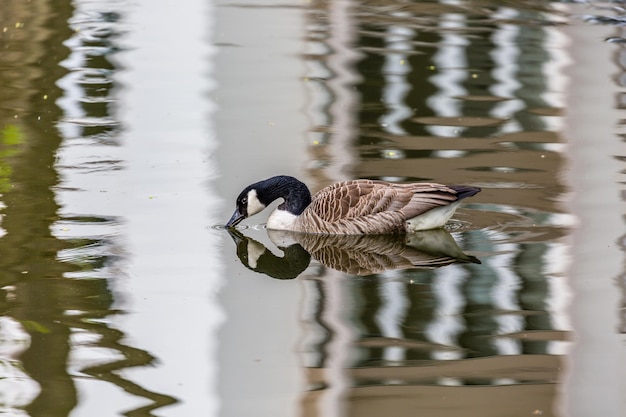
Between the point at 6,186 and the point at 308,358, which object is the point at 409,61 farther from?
the point at 308,358

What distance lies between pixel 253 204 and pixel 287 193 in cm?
27

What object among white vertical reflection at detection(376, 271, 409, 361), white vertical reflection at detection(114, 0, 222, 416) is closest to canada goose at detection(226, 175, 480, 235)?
white vertical reflection at detection(114, 0, 222, 416)

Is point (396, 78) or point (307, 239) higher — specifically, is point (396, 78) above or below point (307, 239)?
below

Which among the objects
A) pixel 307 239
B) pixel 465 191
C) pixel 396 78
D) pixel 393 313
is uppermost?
pixel 465 191

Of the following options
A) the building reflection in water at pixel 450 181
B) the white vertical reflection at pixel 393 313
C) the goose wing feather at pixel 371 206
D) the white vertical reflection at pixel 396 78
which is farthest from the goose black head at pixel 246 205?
the white vertical reflection at pixel 396 78

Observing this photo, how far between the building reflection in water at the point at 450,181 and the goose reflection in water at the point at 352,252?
147 millimetres

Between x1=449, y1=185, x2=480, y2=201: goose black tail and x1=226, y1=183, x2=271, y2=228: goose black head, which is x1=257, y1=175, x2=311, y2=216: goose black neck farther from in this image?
x1=449, y1=185, x2=480, y2=201: goose black tail

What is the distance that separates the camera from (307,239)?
31.0 ft

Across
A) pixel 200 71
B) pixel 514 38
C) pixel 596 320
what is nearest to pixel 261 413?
pixel 596 320

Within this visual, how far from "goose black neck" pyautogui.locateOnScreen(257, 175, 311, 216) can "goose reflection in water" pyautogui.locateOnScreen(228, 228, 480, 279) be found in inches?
7.8

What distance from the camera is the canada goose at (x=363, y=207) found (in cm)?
919

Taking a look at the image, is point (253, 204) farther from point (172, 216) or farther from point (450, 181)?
point (450, 181)

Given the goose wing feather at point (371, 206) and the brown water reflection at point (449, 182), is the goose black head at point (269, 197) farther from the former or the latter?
the brown water reflection at point (449, 182)

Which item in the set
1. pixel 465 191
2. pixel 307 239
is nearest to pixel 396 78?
pixel 307 239
